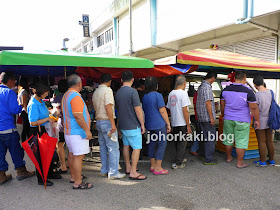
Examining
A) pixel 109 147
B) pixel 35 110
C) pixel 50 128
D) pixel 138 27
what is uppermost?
pixel 138 27

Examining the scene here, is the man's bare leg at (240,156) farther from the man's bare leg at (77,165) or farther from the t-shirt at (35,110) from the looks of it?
the t-shirt at (35,110)

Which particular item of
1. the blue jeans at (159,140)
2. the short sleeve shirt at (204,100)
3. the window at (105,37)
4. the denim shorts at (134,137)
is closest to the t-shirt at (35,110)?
the denim shorts at (134,137)

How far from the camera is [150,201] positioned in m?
2.95

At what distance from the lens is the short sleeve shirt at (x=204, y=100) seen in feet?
13.6

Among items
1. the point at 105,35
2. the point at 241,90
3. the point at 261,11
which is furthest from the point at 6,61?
the point at 105,35

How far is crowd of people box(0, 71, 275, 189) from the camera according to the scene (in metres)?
3.16

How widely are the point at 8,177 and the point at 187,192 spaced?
301cm

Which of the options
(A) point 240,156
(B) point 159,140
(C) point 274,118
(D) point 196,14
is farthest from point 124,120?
(D) point 196,14

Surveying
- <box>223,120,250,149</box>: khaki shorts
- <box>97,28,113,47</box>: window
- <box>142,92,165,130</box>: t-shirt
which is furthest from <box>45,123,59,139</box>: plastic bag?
<box>97,28,113,47</box>: window

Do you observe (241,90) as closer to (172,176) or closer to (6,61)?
(172,176)

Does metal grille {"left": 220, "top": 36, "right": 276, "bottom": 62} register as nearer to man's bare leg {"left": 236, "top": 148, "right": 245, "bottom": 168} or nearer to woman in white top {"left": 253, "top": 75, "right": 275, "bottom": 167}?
woman in white top {"left": 253, "top": 75, "right": 275, "bottom": 167}

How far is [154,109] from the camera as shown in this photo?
372cm

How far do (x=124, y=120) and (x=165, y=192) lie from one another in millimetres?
1298

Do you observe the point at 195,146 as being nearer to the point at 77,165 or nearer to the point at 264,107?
the point at 264,107
